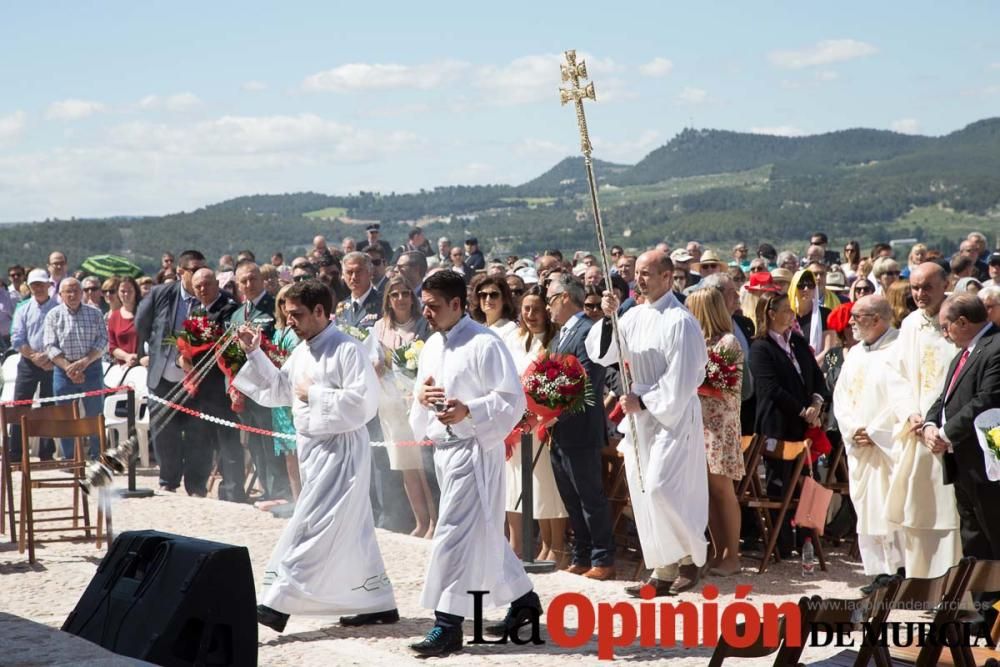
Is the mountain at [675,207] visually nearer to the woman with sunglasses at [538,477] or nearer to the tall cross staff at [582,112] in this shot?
the woman with sunglasses at [538,477]

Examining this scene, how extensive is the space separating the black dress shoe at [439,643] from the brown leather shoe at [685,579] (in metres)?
2.02

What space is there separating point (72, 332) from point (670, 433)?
8.26m

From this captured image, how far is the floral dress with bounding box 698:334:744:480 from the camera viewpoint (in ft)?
32.8

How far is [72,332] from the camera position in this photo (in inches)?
602

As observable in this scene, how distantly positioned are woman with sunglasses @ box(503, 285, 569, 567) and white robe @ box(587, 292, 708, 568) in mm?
1166

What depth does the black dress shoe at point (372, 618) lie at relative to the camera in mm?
8656

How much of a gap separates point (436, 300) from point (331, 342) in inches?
33.5

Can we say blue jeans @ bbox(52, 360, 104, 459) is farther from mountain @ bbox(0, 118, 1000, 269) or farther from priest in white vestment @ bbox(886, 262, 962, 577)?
mountain @ bbox(0, 118, 1000, 269)

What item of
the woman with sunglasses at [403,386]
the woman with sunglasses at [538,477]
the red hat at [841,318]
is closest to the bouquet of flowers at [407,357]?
the woman with sunglasses at [403,386]

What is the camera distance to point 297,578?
8.36m

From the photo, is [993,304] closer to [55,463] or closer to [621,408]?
[621,408]

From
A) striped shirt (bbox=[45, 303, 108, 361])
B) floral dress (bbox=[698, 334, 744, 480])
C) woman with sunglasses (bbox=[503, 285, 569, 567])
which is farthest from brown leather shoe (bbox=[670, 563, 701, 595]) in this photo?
striped shirt (bbox=[45, 303, 108, 361])

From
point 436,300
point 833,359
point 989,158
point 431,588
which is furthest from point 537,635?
point 989,158

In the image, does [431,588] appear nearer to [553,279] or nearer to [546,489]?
[546,489]
